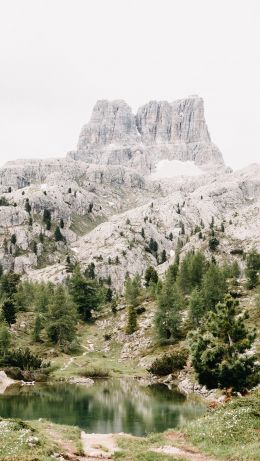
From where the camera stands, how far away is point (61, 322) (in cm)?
12238

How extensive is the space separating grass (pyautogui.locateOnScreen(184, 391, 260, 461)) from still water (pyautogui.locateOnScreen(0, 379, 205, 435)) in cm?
1449

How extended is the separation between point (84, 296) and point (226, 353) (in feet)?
344

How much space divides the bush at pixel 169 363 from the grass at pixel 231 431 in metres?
58.9

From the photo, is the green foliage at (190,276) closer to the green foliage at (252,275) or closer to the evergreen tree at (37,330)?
the green foliage at (252,275)

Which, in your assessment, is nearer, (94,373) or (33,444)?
(33,444)

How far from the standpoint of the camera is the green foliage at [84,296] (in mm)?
152875

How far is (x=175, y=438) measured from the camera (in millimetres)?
37594

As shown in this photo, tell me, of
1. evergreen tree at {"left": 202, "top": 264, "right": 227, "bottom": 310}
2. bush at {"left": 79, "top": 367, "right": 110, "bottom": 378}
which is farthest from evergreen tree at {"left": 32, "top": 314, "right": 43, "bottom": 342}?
evergreen tree at {"left": 202, "top": 264, "right": 227, "bottom": 310}

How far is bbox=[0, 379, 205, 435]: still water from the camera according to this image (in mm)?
56306

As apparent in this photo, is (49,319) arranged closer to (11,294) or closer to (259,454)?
(11,294)

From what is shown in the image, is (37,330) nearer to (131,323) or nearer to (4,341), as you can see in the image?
(4,341)

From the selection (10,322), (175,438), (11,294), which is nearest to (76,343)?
(10,322)

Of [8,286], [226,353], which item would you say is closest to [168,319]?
[8,286]

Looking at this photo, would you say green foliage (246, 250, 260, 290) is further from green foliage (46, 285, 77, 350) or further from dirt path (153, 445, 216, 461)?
dirt path (153, 445, 216, 461)
